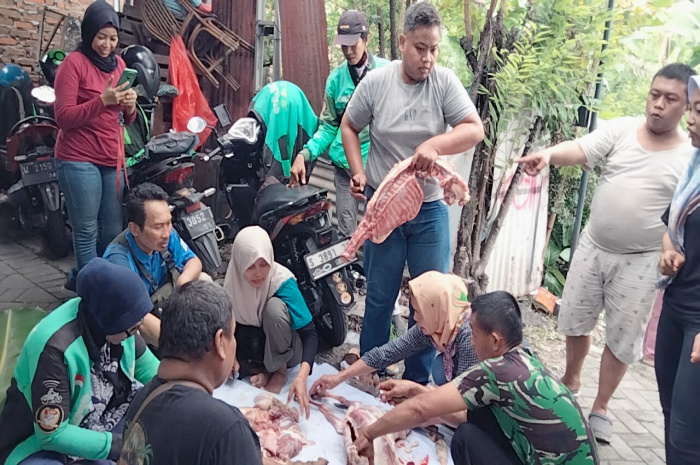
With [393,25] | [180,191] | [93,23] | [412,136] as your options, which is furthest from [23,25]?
[393,25]

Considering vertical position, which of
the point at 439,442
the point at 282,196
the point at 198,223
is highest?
the point at 282,196

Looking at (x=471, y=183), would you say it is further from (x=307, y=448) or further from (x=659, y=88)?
(x=307, y=448)

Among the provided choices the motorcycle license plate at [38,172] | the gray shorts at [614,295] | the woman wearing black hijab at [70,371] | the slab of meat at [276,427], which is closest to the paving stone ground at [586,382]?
the motorcycle license plate at [38,172]

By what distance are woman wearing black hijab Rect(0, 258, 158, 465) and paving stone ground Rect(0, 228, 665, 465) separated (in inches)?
46.1

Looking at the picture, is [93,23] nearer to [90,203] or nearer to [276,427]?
[90,203]

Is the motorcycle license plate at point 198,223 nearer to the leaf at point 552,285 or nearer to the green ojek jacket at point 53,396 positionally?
the green ojek jacket at point 53,396

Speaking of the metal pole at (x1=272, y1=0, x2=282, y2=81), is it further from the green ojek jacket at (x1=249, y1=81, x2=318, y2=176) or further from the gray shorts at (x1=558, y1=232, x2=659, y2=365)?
the gray shorts at (x1=558, y1=232, x2=659, y2=365)

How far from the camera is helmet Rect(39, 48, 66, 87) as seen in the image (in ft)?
11.1

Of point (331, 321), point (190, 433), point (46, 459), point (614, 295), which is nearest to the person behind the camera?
point (190, 433)

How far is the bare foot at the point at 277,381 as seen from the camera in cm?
326

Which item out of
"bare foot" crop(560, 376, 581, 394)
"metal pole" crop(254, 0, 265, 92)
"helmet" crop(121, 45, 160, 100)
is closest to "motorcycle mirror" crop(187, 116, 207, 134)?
"helmet" crop(121, 45, 160, 100)

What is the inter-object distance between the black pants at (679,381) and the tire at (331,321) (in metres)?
1.92

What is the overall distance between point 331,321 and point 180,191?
55.2 inches

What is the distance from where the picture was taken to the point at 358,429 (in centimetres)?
284
